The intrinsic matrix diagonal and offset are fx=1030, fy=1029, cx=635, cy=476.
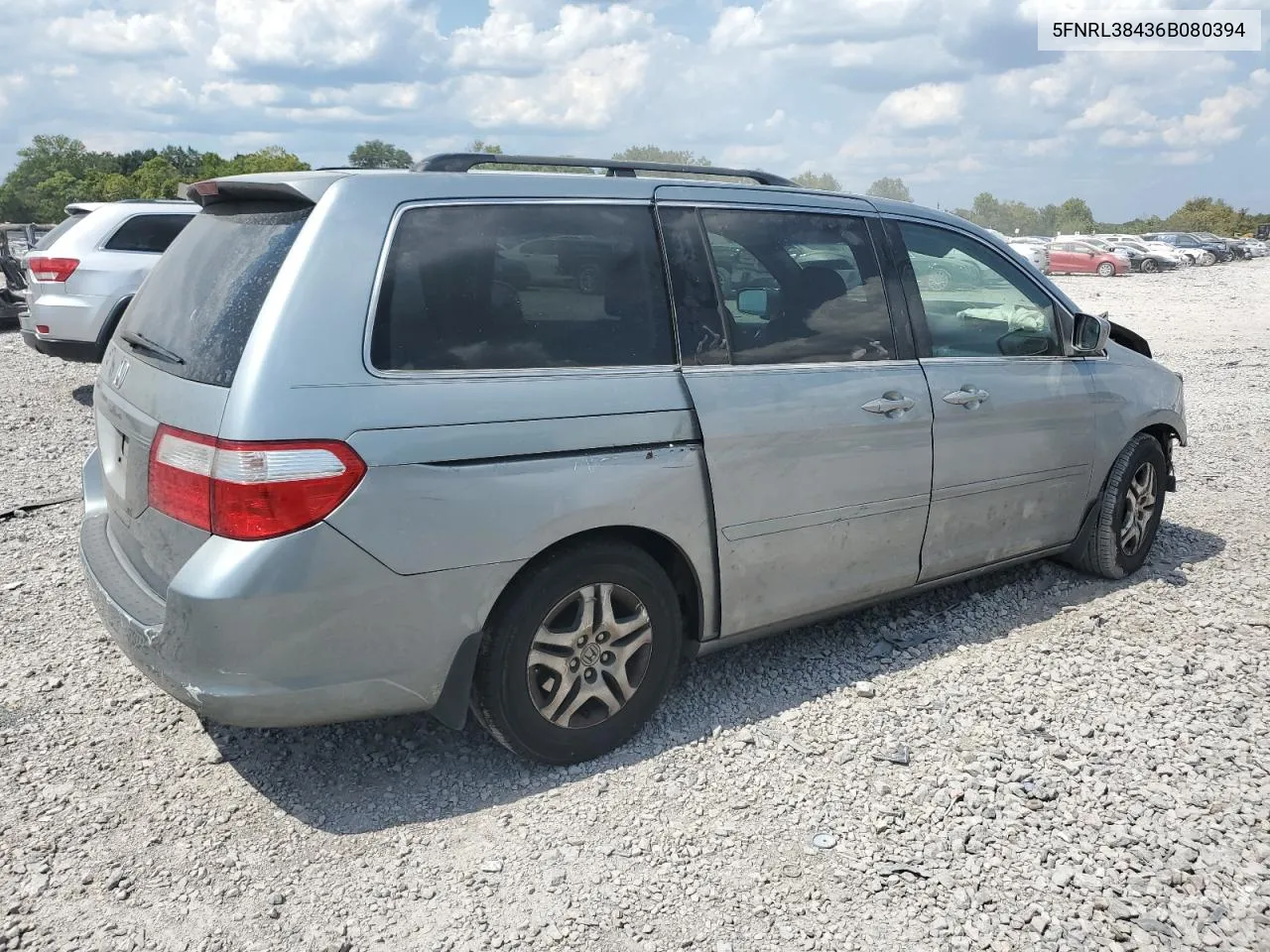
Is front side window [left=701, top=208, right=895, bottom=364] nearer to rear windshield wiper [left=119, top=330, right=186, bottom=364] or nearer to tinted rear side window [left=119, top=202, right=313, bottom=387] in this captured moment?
tinted rear side window [left=119, top=202, right=313, bottom=387]

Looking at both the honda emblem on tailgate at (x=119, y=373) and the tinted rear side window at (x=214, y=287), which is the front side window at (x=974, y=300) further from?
the honda emblem on tailgate at (x=119, y=373)

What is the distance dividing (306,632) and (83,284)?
8.92m

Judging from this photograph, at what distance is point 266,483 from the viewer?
9.07 ft

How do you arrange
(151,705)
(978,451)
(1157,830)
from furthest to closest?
(978,451) < (151,705) < (1157,830)

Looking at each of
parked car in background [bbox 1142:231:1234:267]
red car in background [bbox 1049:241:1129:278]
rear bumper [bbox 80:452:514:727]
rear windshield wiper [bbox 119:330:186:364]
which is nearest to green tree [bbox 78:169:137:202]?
red car in background [bbox 1049:241:1129:278]

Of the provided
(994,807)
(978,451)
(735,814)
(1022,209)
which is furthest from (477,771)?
(1022,209)

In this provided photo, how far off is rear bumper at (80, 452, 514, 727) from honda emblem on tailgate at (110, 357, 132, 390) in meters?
0.75

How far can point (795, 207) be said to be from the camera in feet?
13.4

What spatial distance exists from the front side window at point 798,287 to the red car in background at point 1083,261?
1517 inches

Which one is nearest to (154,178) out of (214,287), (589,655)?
(214,287)

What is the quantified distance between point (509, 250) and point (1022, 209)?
6863 inches

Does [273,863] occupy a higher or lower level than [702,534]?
lower

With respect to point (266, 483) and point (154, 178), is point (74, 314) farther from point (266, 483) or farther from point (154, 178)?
point (154, 178)

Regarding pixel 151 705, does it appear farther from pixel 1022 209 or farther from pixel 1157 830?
pixel 1022 209
